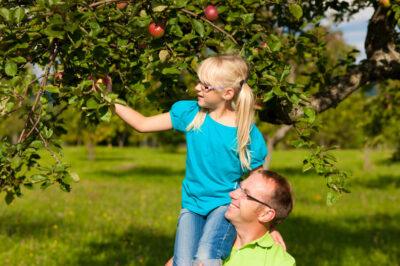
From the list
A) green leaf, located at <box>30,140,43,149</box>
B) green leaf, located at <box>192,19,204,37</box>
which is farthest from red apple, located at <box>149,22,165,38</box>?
green leaf, located at <box>30,140,43,149</box>

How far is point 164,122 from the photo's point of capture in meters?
3.88

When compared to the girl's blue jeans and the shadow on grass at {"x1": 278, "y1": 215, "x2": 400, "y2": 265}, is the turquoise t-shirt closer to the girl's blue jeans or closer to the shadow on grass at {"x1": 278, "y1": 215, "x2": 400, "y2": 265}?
the girl's blue jeans

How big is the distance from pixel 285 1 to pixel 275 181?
1688mm

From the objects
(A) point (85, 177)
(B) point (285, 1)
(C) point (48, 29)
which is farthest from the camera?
(A) point (85, 177)

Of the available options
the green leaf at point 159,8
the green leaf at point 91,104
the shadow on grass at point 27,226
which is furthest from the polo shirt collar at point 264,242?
the shadow on grass at point 27,226

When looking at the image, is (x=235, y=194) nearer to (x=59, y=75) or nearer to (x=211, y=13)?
(x=211, y=13)

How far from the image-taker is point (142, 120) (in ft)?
12.5

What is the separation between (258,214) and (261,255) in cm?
24

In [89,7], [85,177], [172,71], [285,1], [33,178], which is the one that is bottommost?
[85,177]

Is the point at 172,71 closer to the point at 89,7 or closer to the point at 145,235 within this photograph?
the point at 89,7

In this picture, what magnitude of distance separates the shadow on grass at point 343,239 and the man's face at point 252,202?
207 inches

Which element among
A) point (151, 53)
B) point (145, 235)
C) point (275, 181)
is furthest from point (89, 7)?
point (145, 235)

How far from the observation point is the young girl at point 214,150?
359 centimetres

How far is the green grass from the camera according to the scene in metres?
8.92
